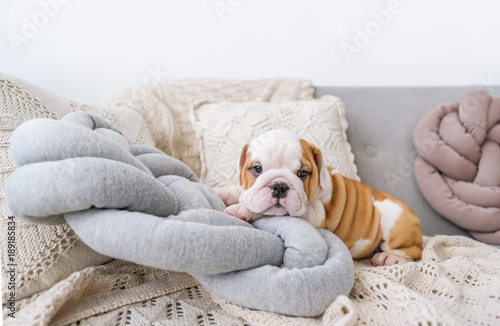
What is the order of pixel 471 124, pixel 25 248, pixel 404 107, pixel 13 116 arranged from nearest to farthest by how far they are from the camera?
pixel 25 248 < pixel 13 116 < pixel 471 124 < pixel 404 107

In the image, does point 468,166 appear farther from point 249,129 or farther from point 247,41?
point 247,41

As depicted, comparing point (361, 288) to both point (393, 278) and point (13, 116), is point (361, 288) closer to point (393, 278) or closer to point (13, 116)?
point (393, 278)

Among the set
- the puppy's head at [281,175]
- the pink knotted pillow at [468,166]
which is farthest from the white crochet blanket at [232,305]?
the pink knotted pillow at [468,166]

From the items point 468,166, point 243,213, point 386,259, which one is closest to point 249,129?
point 243,213

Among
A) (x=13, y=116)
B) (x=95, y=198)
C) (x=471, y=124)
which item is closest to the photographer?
(x=95, y=198)

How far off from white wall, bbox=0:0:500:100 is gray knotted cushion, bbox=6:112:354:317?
1034 mm

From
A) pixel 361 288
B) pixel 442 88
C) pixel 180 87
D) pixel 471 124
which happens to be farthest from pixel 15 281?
pixel 442 88

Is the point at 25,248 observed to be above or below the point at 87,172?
below

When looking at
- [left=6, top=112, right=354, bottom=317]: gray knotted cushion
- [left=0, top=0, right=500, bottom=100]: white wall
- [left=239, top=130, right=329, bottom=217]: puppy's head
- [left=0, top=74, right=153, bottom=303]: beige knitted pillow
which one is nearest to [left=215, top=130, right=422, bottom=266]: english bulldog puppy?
[left=239, top=130, right=329, bottom=217]: puppy's head

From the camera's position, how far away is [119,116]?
111cm

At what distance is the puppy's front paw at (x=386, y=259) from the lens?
3.02ft

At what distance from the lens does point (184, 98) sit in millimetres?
1384

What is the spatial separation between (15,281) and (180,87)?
0.98 m

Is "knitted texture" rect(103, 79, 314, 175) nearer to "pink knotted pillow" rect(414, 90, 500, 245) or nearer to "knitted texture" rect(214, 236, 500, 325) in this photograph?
"pink knotted pillow" rect(414, 90, 500, 245)
